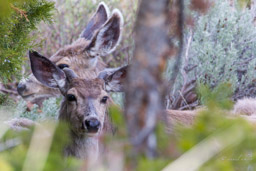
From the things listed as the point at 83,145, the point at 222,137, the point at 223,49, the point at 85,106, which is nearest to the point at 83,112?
the point at 85,106

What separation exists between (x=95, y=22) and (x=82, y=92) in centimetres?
221

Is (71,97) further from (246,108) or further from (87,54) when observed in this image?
(246,108)

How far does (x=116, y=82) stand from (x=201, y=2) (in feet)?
7.83

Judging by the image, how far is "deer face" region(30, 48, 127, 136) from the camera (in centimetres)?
382

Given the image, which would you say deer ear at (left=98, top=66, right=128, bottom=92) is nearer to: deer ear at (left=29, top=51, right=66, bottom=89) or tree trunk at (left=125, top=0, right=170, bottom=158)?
deer ear at (left=29, top=51, right=66, bottom=89)

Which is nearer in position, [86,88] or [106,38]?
[86,88]

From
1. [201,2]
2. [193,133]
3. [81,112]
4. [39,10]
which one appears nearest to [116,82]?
[81,112]

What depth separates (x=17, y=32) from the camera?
389 centimetres

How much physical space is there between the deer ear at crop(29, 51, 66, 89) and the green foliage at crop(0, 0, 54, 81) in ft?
0.99

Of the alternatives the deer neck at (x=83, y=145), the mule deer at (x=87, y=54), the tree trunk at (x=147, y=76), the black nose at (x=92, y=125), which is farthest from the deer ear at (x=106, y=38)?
the tree trunk at (x=147, y=76)

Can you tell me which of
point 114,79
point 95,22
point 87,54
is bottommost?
point 114,79

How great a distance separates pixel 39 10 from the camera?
12.7 feet

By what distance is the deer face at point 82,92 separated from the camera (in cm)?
382

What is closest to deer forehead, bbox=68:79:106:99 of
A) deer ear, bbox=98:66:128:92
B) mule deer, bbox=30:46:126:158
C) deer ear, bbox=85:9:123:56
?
mule deer, bbox=30:46:126:158
